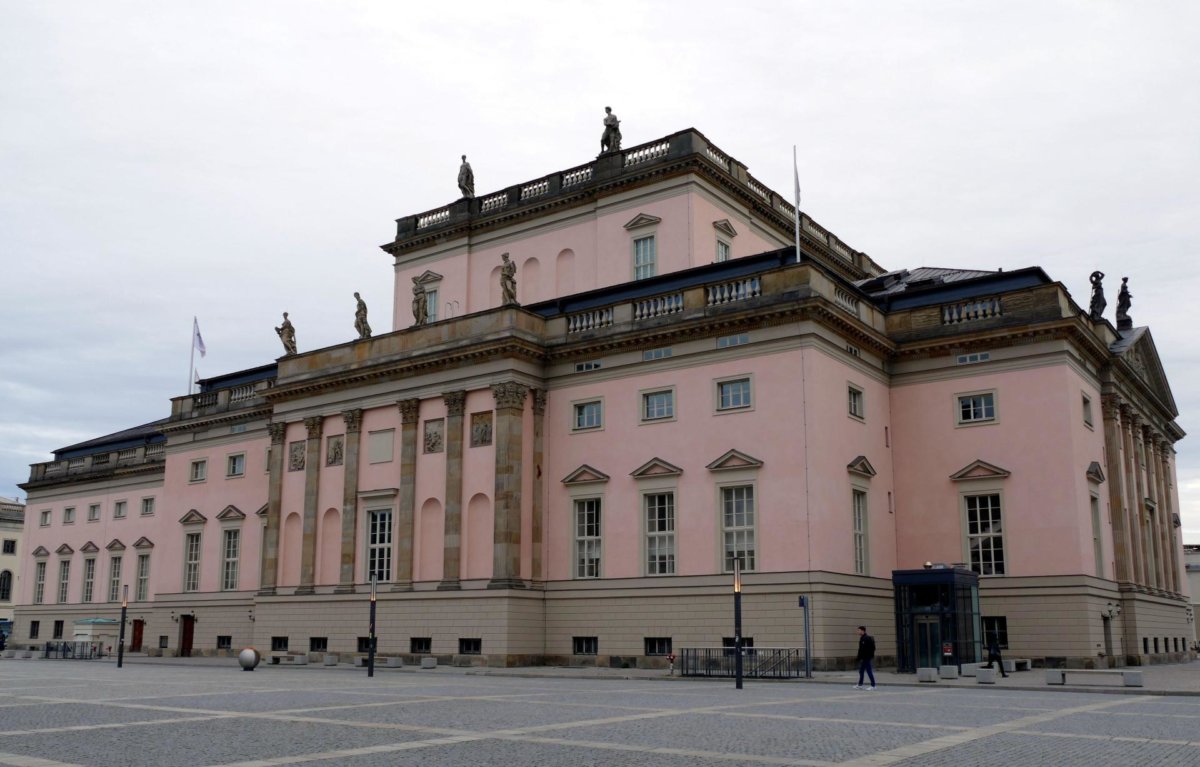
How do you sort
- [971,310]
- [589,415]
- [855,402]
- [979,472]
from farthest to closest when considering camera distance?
[589,415]
[971,310]
[855,402]
[979,472]

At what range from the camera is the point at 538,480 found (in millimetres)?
45031

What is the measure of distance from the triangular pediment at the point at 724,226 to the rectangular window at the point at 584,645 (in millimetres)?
19509

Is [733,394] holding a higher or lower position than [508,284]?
lower

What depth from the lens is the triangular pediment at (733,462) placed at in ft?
131

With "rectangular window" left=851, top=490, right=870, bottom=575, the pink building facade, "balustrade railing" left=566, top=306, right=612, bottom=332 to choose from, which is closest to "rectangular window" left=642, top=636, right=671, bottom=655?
the pink building facade

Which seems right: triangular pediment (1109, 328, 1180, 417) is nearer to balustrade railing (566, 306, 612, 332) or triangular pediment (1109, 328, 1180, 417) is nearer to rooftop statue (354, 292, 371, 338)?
balustrade railing (566, 306, 612, 332)

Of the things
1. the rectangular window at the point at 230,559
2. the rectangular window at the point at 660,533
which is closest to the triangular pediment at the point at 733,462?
the rectangular window at the point at 660,533

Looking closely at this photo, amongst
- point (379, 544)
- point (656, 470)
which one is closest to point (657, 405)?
point (656, 470)

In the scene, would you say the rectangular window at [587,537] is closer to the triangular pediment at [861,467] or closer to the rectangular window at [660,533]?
the rectangular window at [660,533]

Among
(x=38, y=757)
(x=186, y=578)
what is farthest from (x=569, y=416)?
(x=38, y=757)

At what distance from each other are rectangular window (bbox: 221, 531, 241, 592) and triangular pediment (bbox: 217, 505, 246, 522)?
761 millimetres

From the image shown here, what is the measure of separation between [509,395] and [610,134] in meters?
15.9

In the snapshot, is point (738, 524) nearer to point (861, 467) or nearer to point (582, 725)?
point (861, 467)

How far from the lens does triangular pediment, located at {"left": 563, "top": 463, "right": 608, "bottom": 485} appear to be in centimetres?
4359
